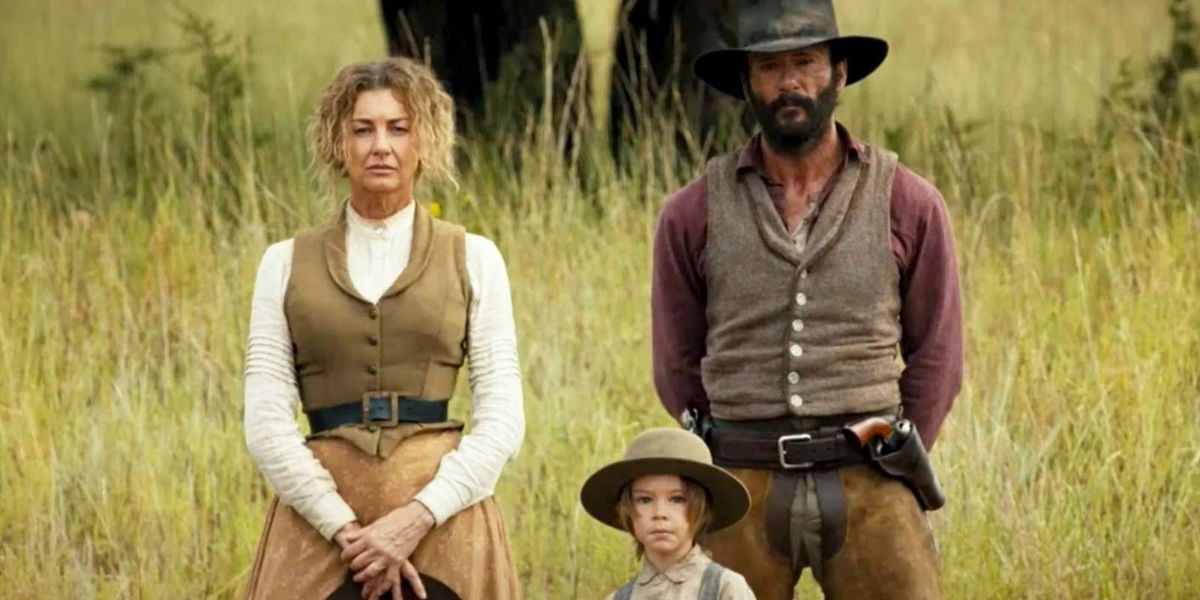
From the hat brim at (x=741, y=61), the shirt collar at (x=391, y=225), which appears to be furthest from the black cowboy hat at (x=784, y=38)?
the shirt collar at (x=391, y=225)

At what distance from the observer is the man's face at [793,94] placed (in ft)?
18.5

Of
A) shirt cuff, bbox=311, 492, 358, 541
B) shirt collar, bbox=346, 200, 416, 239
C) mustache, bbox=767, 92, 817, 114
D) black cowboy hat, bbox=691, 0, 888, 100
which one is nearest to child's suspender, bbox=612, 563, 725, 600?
shirt cuff, bbox=311, 492, 358, 541

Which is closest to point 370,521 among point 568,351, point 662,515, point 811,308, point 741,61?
point 662,515

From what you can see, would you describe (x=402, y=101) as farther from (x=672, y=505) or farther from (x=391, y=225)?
(x=672, y=505)

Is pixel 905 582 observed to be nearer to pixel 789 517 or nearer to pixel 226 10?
pixel 789 517

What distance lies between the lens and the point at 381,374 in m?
5.43

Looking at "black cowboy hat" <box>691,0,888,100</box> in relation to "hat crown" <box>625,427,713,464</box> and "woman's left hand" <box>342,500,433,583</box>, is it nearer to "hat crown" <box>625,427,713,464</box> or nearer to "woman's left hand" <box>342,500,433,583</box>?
"hat crown" <box>625,427,713,464</box>

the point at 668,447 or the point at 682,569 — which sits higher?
the point at 668,447

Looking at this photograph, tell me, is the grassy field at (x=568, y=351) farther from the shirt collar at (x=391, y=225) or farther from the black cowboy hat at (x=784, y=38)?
the black cowboy hat at (x=784, y=38)

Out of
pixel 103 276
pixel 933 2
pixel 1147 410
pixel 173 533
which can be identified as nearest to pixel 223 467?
pixel 173 533

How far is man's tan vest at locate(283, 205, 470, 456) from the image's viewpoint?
5426mm

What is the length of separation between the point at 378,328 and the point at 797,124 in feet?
2.84

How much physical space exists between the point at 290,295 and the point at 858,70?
1.24 m

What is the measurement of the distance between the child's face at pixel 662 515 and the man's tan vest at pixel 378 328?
1.25 ft
